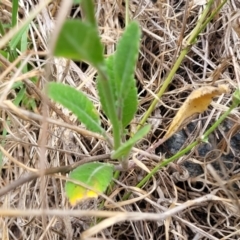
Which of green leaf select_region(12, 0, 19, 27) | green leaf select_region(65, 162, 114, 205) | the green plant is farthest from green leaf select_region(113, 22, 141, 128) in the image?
green leaf select_region(12, 0, 19, 27)

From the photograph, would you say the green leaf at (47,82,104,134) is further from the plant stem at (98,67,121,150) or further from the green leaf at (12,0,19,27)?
the green leaf at (12,0,19,27)

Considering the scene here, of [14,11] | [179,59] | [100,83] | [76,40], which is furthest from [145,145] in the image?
[76,40]

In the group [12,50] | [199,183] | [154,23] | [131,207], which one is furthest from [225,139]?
[12,50]

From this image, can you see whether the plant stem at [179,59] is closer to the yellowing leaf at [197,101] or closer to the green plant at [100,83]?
the yellowing leaf at [197,101]

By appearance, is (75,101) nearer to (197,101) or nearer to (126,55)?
(126,55)

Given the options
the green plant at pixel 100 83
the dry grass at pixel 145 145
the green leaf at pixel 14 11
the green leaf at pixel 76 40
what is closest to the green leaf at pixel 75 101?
the green plant at pixel 100 83
